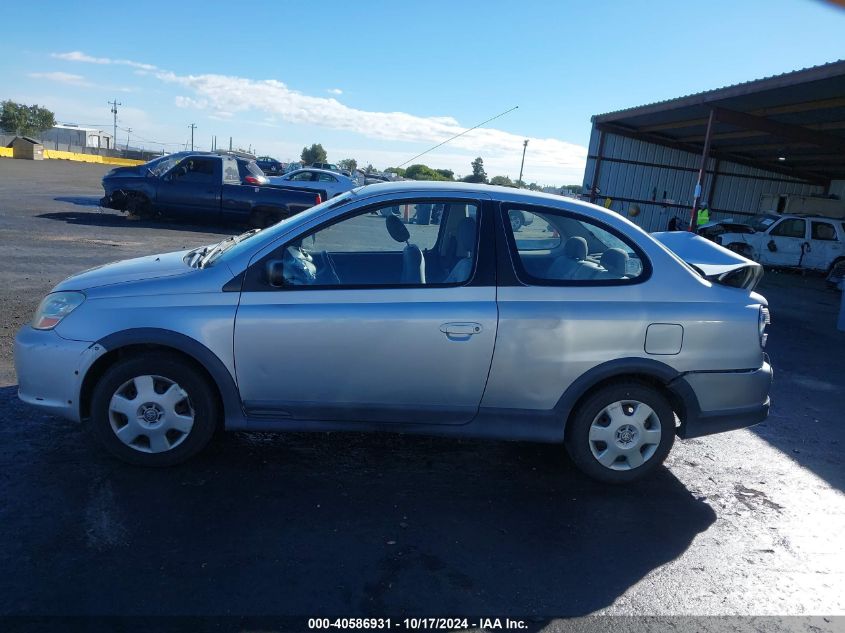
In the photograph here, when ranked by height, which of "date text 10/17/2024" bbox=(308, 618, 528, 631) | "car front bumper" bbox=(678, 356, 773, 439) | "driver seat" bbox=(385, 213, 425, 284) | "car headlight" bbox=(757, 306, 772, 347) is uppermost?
"driver seat" bbox=(385, 213, 425, 284)

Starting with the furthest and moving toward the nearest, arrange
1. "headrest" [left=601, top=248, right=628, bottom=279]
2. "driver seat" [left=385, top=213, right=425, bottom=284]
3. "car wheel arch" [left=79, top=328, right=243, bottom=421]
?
"headrest" [left=601, top=248, right=628, bottom=279]
"driver seat" [left=385, top=213, right=425, bottom=284]
"car wheel arch" [left=79, top=328, right=243, bottom=421]

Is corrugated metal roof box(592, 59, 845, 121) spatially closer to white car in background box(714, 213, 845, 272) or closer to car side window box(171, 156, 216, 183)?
white car in background box(714, 213, 845, 272)

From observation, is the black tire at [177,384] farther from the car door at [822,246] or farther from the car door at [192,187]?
the car door at [822,246]

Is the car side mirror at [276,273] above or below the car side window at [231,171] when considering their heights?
below

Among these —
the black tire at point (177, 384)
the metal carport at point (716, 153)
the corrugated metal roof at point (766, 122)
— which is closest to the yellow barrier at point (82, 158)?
the metal carport at point (716, 153)

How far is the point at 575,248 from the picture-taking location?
4.20 meters

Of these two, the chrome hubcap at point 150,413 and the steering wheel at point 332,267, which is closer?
the chrome hubcap at point 150,413

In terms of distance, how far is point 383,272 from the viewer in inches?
154

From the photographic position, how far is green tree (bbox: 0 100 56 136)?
276 feet

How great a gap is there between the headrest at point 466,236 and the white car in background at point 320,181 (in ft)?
44.8

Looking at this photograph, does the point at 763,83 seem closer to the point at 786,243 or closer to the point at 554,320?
the point at 786,243

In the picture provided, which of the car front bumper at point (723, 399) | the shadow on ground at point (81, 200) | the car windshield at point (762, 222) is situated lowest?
the shadow on ground at point (81, 200)

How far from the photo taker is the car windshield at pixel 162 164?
54.0 ft

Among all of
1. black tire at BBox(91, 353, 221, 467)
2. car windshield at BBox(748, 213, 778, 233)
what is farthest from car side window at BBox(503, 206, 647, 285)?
car windshield at BBox(748, 213, 778, 233)
